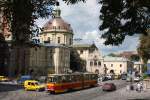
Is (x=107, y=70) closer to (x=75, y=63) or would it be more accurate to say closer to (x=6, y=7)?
(x=75, y=63)

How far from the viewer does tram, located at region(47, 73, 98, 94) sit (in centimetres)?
5772

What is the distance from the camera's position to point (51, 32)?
14800cm

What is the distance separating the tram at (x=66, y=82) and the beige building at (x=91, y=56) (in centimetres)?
9633

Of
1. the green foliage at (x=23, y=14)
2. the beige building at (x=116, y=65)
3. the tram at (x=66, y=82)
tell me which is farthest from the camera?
the beige building at (x=116, y=65)

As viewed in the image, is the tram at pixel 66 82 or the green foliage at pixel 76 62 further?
the green foliage at pixel 76 62

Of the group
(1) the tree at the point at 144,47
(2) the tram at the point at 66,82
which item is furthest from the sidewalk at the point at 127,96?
(1) the tree at the point at 144,47

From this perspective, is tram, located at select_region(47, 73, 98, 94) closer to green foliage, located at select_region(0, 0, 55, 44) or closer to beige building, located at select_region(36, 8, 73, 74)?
green foliage, located at select_region(0, 0, 55, 44)

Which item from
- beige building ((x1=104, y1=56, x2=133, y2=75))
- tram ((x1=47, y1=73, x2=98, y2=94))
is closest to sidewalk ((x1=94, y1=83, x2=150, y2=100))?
tram ((x1=47, y1=73, x2=98, y2=94))

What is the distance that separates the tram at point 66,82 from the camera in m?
57.7

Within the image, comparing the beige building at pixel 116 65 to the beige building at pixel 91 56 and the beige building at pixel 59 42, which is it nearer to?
the beige building at pixel 91 56

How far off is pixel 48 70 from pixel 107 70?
5077cm

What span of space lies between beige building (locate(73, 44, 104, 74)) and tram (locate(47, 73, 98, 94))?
96326 mm

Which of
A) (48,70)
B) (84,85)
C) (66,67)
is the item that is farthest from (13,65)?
(84,85)

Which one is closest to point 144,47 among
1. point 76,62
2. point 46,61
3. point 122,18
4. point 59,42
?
point 122,18
